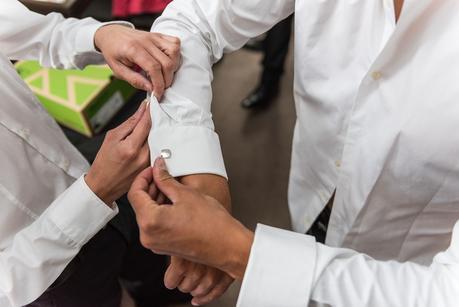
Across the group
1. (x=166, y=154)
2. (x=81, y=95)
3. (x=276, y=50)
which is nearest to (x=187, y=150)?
(x=166, y=154)

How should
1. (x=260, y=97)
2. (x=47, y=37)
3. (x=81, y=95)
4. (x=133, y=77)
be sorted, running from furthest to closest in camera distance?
(x=260, y=97) → (x=81, y=95) → (x=47, y=37) → (x=133, y=77)

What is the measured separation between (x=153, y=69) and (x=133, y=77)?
0.21 feet

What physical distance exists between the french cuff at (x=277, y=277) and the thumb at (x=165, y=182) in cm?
13

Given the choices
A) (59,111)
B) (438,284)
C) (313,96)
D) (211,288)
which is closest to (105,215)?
(211,288)

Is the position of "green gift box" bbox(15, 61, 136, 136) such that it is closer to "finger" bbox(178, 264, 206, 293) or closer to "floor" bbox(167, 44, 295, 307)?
"floor" bbox(167, 44, 295, 307)

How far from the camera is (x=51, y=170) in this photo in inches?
33.4

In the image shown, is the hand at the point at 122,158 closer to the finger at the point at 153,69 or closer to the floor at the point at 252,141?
the finger at the point at 153,69

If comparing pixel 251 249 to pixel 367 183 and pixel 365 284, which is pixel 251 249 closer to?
pixel 365 284

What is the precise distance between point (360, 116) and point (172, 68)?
345 mm

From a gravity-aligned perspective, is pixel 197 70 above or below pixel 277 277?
above

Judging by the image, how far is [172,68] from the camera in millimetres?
734

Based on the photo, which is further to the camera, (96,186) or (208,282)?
(96,186)

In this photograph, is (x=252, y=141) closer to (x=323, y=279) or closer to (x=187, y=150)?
(x=187, y=150)

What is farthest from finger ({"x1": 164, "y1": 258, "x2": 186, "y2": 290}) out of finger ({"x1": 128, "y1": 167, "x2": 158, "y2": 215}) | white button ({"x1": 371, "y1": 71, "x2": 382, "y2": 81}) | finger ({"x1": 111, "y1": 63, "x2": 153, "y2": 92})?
white button ({"x1": 371, "y1": 71, "x2": 382, "y2": 81})
